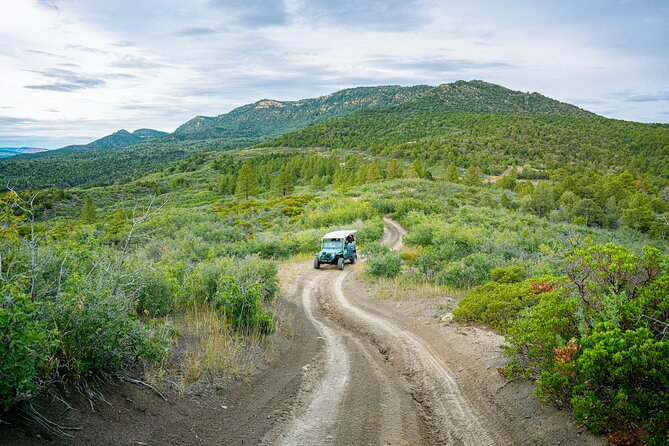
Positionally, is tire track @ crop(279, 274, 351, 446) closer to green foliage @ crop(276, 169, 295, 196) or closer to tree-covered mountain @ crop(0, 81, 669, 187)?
tree-covered mountain @ crop(0, 81, 669, 187)

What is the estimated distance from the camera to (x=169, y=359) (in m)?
7.33

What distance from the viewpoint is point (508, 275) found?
42.5 ft

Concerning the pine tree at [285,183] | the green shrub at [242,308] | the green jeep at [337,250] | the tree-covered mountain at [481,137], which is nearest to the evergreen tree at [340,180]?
the pine tree at [285,183]

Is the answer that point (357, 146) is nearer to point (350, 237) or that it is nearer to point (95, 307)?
point (350, 237)

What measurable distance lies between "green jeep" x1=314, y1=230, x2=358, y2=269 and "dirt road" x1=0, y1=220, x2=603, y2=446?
35.6 ft

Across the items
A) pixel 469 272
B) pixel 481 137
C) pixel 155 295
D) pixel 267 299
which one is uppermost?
pixel 481 137

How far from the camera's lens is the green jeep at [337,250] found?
22.8 meters

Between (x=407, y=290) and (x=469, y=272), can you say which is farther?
(x=407, y=290)

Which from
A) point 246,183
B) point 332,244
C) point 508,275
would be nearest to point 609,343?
point 508,275

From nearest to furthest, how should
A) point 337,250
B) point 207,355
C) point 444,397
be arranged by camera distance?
point 444,397 → point 207,355 → point 337,250

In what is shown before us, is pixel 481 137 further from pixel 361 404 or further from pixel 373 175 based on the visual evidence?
pixel 361 404

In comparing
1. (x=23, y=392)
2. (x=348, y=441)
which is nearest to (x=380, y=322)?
(x=348, y=441)

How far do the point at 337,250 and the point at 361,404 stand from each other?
15.9 metres

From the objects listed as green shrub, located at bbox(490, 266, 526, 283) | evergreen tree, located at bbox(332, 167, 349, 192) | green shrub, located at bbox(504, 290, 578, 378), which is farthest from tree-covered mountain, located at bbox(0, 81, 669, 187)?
green shrub, located at bbox(504, 290, 578, 378)
